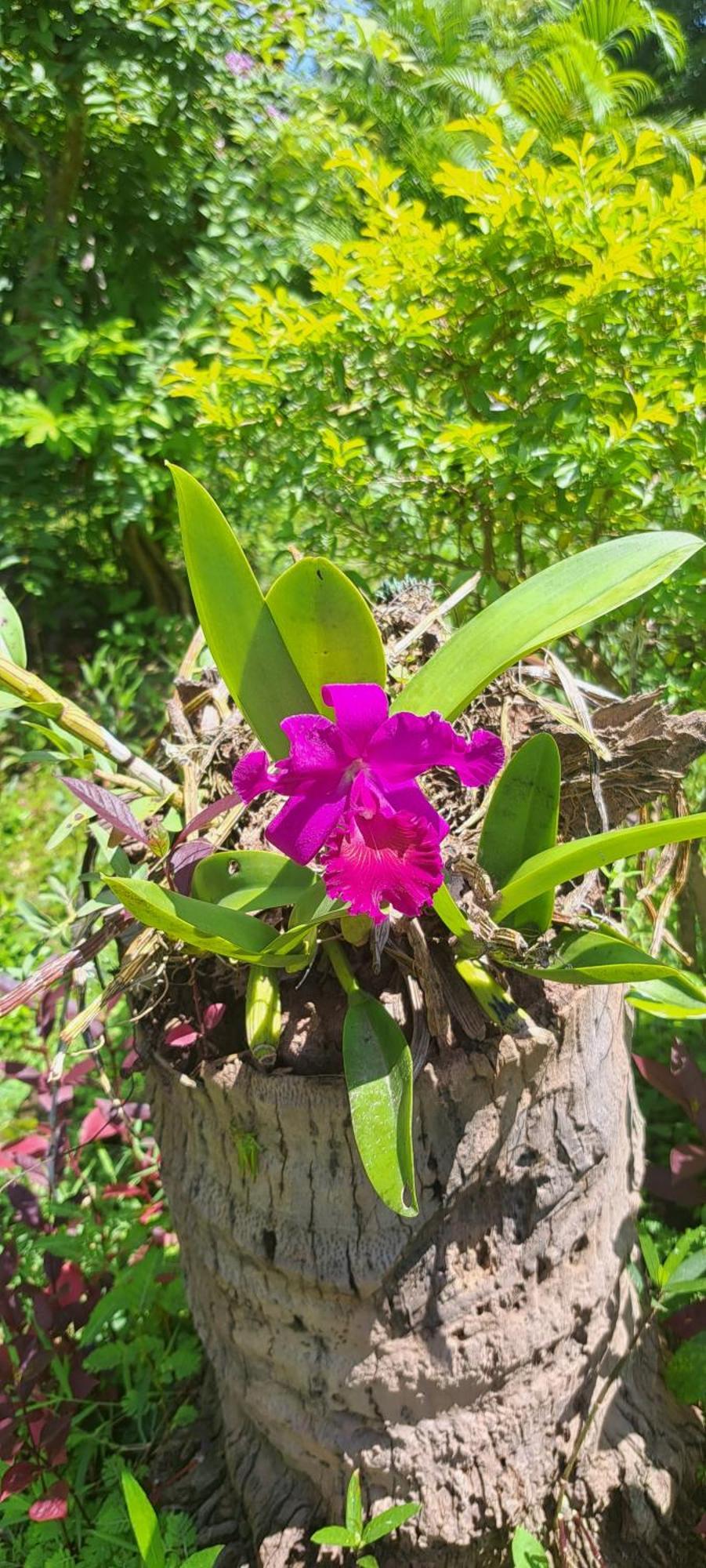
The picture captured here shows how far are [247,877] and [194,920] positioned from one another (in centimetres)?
18

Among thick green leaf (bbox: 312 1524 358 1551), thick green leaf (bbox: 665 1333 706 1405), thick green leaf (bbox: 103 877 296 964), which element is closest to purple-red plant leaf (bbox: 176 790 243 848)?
thick green leaf (bbox: 103 877 296 964)

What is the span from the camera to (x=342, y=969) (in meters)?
1.05

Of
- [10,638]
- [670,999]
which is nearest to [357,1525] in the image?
[670,999]

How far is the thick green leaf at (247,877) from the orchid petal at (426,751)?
0.19 m

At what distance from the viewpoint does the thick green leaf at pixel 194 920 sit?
2.55 ft

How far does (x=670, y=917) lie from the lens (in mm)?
2346

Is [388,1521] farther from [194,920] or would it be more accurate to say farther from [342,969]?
[194,920]

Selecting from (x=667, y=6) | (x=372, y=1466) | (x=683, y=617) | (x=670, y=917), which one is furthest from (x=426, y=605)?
(x=667, y=6)

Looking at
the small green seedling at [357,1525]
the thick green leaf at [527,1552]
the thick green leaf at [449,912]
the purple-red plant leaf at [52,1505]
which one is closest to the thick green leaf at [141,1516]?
the small green seedling at [357,1525]

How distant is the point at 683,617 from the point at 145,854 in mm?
1294

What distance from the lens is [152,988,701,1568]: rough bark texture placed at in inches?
42.7

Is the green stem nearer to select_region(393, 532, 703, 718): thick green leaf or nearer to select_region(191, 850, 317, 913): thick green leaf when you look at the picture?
select_region(191, 850, 317, 913): thick green leaf

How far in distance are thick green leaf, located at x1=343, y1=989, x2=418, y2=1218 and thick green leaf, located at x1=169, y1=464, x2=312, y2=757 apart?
0.30m

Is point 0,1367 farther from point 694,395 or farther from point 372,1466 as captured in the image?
point 694,395
